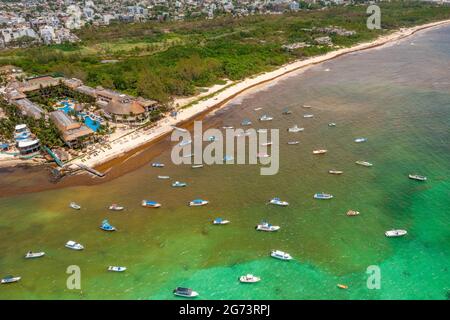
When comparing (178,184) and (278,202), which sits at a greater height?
(178,184)

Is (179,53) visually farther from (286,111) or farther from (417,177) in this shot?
(417,177)

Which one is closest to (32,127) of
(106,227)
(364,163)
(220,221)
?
(106,227)

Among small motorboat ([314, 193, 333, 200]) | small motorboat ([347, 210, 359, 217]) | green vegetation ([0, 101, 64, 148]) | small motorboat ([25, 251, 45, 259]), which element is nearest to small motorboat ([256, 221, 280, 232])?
small motorboat ([314, 193, 333, 200])

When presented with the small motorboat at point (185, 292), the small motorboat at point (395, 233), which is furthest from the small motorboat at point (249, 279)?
the small motorboat at point (395, 233)

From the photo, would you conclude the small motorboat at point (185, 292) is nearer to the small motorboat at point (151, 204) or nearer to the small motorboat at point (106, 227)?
the small motorboat at point (106, 227)
